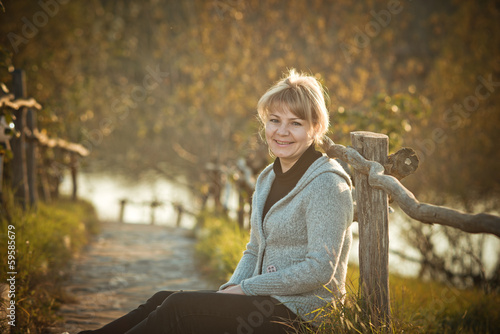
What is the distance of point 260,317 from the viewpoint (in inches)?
87.0

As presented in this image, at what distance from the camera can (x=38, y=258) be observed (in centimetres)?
405

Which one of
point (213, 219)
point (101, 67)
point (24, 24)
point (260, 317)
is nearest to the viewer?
point (260, 317)

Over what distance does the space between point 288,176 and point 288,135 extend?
241 mm

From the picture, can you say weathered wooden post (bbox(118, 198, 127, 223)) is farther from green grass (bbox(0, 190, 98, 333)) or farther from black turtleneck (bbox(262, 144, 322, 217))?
black turtleneck (bbox(262, 144, 322, 217))

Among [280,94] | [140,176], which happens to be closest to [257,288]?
[280,94]

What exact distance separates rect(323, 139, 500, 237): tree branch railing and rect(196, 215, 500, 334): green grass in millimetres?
627

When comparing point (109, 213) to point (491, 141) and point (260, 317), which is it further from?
point (260, 317)

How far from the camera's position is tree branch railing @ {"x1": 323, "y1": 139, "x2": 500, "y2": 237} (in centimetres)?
171

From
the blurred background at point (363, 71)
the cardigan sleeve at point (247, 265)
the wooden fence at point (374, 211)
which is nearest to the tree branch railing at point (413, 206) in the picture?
the wooden fence at point (374, 211)

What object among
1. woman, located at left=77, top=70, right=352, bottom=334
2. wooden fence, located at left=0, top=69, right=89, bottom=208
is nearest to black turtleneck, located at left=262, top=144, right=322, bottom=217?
woman, located at left=77, top=70, right=352, bottom=334

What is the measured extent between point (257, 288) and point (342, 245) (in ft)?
1.66

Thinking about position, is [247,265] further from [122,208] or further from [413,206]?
[122,208]

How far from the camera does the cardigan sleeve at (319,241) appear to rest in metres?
2.20

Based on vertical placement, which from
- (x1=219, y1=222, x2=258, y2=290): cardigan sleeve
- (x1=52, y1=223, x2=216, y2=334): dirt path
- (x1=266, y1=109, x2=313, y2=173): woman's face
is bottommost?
(x1=52, y1=223, x2=216, y2=334): dirt path
